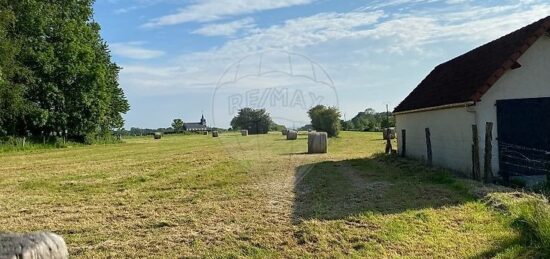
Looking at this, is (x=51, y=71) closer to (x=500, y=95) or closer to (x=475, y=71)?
(x=475, y=71)

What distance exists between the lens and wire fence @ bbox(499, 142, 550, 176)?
12357 mm

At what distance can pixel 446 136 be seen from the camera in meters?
14.9

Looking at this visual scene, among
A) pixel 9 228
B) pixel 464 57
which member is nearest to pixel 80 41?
pixel 464 57

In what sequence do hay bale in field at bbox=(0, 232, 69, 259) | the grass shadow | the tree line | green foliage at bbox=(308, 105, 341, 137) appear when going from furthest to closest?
green foliage at bbox=(308, 105, 341, 137), the tree line, the grass shadow, hay bale in field at bbox=(0, 232, 69, 259)

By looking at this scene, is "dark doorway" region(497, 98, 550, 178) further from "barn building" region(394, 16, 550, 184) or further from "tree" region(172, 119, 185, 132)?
"tree" region(172, 119, 185, 132)

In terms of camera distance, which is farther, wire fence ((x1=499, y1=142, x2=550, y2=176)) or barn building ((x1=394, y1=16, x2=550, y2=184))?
barn building ((x1=394, y1=16, x2=550, y2=184))

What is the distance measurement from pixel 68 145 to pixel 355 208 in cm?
3887

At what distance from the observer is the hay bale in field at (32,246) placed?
2.68 metres

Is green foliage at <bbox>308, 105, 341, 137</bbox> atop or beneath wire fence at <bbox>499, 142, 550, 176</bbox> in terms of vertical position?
atop

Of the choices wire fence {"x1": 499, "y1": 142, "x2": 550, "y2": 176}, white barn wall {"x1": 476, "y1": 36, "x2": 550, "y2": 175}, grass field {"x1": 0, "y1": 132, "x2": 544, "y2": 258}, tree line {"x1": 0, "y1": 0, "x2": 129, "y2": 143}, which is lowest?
grass field {"x1": 0, "y1": 132, "x2": 544, "y2": 258}

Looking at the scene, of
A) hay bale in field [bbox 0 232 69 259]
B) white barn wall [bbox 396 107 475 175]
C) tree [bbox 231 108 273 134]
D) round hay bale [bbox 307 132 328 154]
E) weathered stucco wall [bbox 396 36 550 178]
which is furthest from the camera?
round hay bale [bbox 307 132 328 154]

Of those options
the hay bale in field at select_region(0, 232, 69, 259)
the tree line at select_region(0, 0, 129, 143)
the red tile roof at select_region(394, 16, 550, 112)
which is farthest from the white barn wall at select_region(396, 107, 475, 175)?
the tree line at select_region(0, 0, 129, 143)

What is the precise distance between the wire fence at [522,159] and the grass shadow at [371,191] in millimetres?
1681

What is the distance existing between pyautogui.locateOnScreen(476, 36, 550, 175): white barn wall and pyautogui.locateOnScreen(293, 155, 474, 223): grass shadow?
7.14 ft
